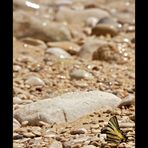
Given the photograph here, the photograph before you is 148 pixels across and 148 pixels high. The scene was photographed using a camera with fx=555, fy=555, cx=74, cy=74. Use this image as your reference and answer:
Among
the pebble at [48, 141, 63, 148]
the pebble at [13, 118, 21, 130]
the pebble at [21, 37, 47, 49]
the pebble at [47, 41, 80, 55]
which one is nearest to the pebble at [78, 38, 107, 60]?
the pebble at [47, 41, 80, 55]

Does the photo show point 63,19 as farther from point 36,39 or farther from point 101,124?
point 101,124

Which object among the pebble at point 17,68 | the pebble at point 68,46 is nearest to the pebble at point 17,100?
the pebble at point 17,68

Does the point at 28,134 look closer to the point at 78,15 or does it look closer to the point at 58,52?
the point at 58,52

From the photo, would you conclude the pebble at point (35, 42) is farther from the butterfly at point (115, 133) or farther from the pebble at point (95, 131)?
the butterfly at point (115, 133)

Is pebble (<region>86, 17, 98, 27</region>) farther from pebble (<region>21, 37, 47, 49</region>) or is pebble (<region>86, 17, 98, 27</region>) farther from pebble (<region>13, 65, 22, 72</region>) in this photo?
pebble (<region>13, 65, 22, 72</region>)

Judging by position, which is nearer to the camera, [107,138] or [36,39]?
[107,138]
